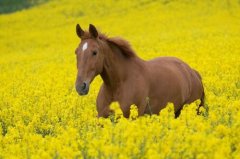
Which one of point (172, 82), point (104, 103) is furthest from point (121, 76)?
point (172, 82)

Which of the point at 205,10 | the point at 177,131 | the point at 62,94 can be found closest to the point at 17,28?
the point at 205,10

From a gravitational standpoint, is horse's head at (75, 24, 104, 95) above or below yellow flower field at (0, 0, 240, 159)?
above

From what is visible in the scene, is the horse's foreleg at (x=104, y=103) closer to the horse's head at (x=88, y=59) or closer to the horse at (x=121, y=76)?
the horse at (x=121, y=76)

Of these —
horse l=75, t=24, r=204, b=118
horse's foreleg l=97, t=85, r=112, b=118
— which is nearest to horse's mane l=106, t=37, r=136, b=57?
horse l=75, t=24, r=204, b=118

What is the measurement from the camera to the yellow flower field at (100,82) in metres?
4.92

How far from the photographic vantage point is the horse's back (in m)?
8.21

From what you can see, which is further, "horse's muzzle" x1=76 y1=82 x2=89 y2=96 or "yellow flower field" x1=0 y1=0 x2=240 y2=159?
"horse's muzzle" x1=76 y1=82 x2=89 y2=96

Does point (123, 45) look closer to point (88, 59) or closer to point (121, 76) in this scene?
point (121, 76)

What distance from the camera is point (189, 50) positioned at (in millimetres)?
19828

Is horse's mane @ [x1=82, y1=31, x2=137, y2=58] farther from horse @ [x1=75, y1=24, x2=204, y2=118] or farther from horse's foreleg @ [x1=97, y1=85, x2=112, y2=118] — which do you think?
horse's foreleg @ [x1=97, y1=85, x2=112, y2=118]

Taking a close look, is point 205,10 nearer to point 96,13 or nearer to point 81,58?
point 96,13

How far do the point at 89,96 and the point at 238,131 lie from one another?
572 cm

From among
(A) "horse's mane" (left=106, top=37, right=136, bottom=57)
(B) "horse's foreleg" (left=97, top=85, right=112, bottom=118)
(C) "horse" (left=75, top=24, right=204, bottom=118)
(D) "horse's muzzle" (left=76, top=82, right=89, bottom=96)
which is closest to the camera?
(D) "horse's muzzle" (left=76, top=82, right=89, bottom=96)

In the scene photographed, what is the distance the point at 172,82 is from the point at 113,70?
1273mm
